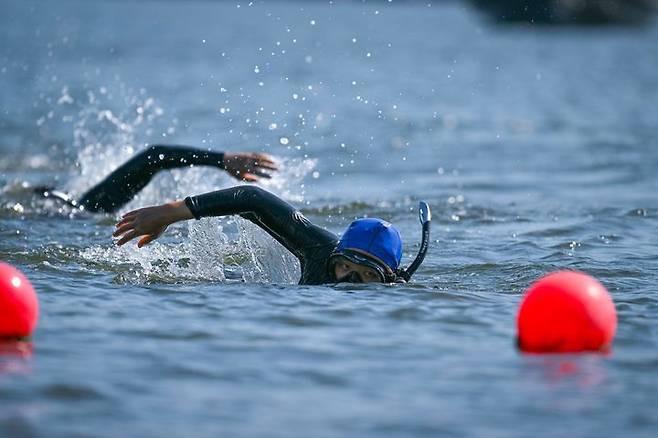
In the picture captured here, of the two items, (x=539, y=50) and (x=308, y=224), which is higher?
(x=539, y=50)

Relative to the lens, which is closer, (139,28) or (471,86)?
(471,86)

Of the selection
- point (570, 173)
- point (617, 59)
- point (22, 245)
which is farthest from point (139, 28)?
point (22, 245)

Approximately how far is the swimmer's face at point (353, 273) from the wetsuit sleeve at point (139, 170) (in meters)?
1.97

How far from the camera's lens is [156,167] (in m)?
11.5

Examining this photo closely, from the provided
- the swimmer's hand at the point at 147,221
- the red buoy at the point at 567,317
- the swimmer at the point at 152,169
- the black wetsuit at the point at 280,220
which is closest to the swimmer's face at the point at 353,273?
the black wetsuit at the point at 280,220

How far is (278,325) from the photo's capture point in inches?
313

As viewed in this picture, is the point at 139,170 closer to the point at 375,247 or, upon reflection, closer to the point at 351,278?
the point at 351,278

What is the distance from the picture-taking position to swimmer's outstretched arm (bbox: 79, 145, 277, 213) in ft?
33.7

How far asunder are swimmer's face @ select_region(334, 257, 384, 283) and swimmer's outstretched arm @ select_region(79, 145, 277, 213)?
5.02 ft

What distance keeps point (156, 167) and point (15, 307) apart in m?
4.37

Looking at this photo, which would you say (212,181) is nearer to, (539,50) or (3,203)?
(3,203)

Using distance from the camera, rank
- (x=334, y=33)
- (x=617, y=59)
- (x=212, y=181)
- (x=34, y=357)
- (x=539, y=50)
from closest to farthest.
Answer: (x=34, y=357) < (x=212, y=181) < (x=617, y=59) < (x=539, y=50) < (x=334, y=33)

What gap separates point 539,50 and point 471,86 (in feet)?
83.5

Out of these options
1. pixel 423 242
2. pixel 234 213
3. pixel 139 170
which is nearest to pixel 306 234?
pixel 234 213
